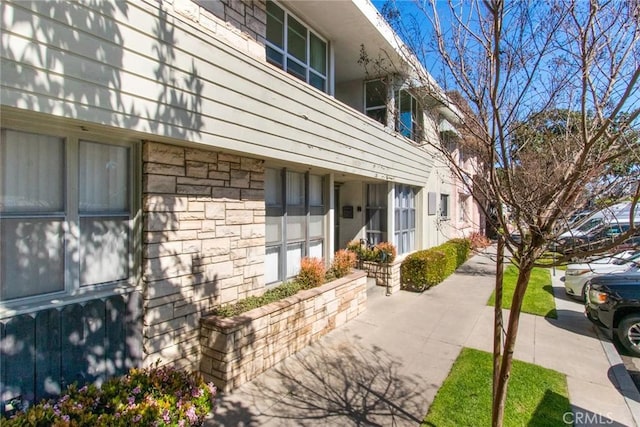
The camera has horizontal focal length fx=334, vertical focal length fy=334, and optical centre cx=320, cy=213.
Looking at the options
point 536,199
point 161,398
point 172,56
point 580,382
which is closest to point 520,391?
point 580,382

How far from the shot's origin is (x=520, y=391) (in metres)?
4.52

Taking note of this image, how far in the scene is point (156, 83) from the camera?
3.63 metres

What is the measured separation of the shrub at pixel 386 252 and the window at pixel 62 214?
7.17 metres

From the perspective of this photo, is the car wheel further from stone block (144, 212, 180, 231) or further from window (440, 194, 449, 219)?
window (440, 194, 449, 219)

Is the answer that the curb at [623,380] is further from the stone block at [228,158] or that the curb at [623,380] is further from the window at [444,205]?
the window at [444,205]

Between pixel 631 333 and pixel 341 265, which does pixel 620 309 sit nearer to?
pixel 631 333

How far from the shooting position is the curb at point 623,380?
4234 millimetres

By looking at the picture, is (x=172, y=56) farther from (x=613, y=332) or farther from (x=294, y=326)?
(x=613, y=332)

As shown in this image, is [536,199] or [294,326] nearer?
[536,199]

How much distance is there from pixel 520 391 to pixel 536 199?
128 inches

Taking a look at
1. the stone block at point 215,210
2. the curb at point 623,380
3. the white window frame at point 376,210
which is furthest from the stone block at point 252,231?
the white window frame at point 376,210

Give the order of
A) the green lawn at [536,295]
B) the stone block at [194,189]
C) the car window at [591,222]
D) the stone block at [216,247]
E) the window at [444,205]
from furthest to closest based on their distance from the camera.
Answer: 1. the window at [444,205]
2. the green lawn at [536,295]
3. the stone block at [216,247]
4. the stone block at [194,189]
5. the car window at [591,222]

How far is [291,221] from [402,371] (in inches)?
137

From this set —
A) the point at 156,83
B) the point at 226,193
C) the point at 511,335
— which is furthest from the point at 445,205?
the point at 156,83
